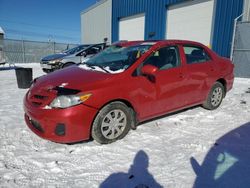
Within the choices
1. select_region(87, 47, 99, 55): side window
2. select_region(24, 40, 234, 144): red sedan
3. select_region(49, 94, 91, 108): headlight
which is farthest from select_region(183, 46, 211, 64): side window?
select_region(87, 47, 99, 55): side window

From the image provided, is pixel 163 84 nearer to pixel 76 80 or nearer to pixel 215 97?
pixel 76 80

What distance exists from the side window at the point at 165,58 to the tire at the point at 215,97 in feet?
4.33

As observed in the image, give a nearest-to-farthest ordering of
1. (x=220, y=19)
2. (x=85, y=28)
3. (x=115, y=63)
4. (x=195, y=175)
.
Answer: (x=195, y=175)
(x=115, y=63)
(x=220, y=19)
(x=85, y=28)

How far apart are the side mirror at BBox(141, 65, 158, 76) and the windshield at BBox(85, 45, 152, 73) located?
26 cm

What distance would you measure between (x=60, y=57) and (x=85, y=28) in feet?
59.2

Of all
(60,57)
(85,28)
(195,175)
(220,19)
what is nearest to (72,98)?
(195,175)

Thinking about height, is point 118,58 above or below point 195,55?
below

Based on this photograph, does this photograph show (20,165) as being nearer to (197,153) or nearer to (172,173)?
(172,173)

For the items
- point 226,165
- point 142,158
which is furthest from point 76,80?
point 226,165

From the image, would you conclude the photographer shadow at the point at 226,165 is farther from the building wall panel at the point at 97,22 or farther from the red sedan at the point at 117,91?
the building wall panel at the point at 97,22

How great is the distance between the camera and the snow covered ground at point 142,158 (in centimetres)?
255

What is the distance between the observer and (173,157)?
3053mm

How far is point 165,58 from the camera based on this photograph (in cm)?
407

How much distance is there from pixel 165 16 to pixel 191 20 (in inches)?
87.3
